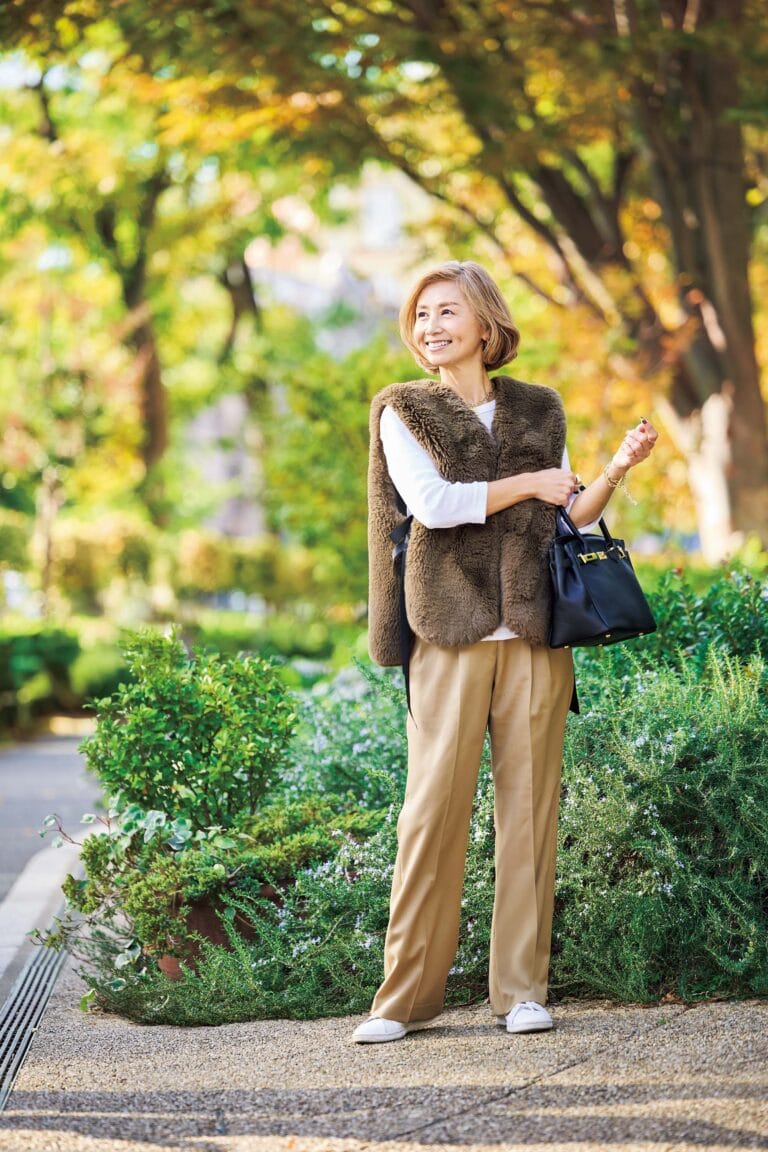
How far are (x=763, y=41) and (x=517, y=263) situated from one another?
442 centimetres

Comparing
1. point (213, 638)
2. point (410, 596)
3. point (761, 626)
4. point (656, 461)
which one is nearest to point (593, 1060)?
point (410, 596)

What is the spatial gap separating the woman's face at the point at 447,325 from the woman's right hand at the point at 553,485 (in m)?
0.41

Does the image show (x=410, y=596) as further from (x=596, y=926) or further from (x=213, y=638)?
(x=213, y=638)

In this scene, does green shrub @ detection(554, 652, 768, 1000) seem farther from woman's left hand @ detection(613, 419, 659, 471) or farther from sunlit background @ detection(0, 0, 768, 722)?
sunlit background @ detection(0, 0, 768, 722)

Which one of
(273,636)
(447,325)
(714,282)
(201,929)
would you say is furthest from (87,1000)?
(273,636)

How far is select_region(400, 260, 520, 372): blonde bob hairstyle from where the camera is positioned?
365 centimetres

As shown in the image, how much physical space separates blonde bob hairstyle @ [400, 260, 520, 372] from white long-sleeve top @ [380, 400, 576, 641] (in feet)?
0.95

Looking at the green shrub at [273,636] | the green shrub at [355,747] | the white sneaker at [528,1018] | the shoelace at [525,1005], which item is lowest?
the white sneaker at [528,1018]

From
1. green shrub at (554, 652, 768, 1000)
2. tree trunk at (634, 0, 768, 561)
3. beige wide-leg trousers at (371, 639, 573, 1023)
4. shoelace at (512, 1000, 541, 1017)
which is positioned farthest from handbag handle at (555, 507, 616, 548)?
tree trunk at (634, 0, 768, 561)

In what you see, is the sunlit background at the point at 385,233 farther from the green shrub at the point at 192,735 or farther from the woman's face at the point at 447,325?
the woman's face at the point at 447,325

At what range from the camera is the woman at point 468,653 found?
3.46 metres

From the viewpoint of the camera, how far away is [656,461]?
50.3ft

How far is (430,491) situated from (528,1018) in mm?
1325

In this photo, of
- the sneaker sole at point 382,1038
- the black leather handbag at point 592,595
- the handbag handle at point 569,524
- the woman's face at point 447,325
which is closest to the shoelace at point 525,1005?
the sneaker sole at point 382,1038
